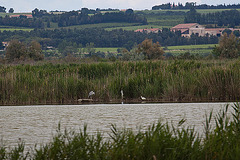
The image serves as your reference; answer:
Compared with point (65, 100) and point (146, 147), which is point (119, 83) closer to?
point (65, 100)

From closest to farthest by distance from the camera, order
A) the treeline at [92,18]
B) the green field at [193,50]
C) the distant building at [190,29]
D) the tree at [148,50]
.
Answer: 1. the tree at [148,50]
2. the green field at [193,50]
3. the distant building at [190,29]
4. the treeline at [92,18]

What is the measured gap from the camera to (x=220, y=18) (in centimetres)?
13238

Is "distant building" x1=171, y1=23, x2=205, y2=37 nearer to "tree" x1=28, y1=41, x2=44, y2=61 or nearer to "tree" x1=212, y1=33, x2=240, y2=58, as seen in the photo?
"tree" x1=212, y1=33, x2=240, y2=58

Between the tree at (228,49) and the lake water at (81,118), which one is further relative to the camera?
the tree at (228,49)

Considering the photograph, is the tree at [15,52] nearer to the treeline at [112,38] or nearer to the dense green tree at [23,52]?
the dense green tree at [23,52]

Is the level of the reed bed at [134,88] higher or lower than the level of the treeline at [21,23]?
lower

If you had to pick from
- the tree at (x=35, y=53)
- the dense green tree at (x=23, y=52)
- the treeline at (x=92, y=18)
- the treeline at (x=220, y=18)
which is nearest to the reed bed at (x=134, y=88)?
the tree at (x=35, y=53)

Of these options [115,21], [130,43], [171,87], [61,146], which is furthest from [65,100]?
[115,21]

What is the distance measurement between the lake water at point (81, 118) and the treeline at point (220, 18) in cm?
11628

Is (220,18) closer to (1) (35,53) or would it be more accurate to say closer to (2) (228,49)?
(2) (228,49)

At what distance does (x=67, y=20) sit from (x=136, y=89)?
124 m

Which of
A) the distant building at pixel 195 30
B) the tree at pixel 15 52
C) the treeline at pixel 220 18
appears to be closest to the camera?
the tree at pixel 15 52

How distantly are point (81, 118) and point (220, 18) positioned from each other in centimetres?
12666

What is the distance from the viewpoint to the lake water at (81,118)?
8.93 m
